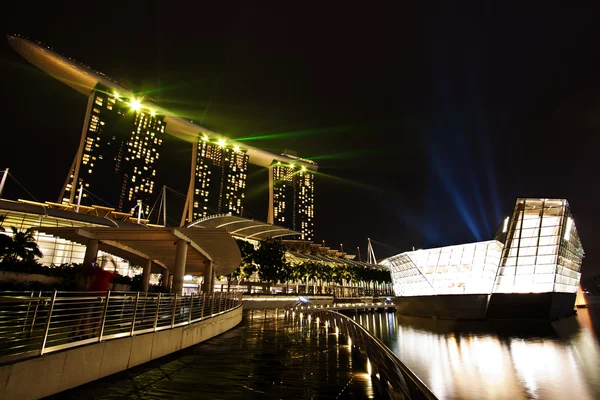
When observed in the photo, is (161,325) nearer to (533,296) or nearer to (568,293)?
(533,296)

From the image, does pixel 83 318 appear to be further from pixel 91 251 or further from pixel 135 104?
pixel 135 104

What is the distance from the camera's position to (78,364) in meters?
6.19

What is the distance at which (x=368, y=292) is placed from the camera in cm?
12675

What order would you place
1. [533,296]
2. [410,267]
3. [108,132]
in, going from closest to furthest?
[533,296]
[410,267]
[108,132]

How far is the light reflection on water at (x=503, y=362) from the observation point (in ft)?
40.9

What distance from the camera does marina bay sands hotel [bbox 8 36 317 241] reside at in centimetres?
8994

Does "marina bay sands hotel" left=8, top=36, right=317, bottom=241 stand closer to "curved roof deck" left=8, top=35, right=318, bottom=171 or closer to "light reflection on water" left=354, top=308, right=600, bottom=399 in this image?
"curved roof deck" left=8, top=35, right=318, bottom=171

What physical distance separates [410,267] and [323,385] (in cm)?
3369

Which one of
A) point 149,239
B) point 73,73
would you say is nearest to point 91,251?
point 149,239

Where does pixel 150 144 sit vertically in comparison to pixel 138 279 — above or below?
above

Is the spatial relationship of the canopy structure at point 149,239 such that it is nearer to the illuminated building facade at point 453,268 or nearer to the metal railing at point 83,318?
the metal railing at point 83,318

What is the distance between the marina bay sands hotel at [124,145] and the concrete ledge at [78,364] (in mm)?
68184

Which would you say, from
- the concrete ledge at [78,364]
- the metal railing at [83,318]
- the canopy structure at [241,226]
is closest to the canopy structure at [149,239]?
the metal railing at [83,318]

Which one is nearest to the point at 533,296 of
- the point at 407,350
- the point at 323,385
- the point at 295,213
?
the point at 407,350
